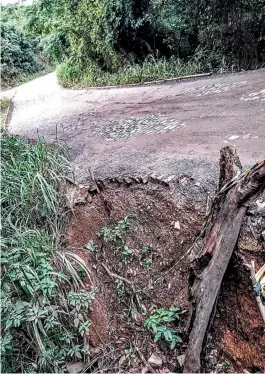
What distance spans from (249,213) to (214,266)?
478 millimetres

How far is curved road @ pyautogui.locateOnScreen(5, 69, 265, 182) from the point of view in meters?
4.03

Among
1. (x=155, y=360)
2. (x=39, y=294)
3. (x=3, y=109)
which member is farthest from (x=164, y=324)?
(x=3, y=109)

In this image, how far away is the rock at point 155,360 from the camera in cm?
278

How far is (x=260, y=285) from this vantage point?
2391 millimetres

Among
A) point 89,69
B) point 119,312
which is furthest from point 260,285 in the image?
point 89,69

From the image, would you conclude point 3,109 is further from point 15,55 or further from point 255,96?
point 15,55

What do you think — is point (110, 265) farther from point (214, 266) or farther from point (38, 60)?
point (38, 60)

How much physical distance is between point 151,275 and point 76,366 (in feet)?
3.14

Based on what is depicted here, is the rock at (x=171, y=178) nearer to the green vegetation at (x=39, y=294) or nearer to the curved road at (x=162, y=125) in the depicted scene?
the curved road at (x=162, y=125)

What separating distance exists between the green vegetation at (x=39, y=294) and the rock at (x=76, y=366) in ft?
0.14

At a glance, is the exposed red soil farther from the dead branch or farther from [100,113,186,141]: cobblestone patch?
[100,113,186,141]: cobblestone patch

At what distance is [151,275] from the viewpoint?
10.8 feet

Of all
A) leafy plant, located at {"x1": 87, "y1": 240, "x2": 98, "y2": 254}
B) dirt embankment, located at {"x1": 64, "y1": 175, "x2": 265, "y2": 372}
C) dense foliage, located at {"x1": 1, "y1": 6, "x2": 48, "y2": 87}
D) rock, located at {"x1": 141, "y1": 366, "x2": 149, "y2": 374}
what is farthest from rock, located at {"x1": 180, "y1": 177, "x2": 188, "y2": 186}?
dense foliage, located at {"x1": 1, "y1": 6, "x2": 48, "y2": 87}

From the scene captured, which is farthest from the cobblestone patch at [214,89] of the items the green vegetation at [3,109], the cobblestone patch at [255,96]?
the green vegetation at [3,109]
